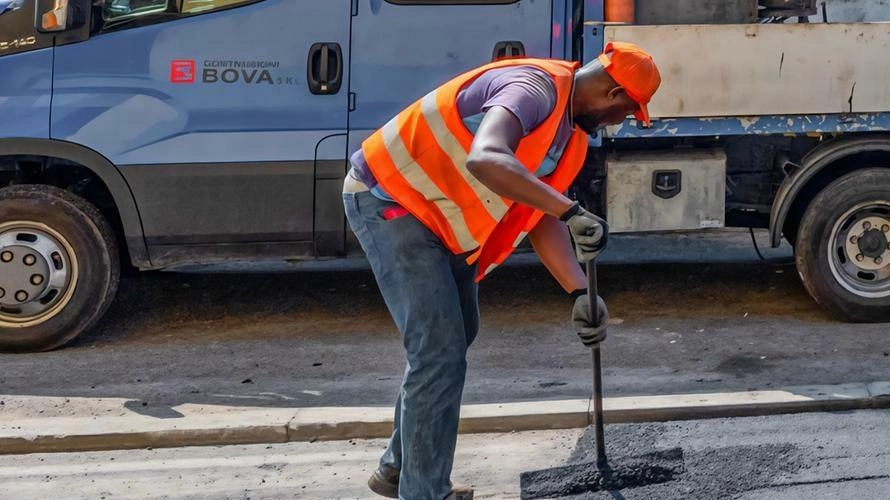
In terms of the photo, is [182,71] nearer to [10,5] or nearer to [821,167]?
[10,5]

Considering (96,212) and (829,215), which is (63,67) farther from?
(829,215)

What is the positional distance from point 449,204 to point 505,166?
0.48 metres

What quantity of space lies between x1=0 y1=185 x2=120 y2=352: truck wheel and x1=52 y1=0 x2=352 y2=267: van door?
1.08 ft

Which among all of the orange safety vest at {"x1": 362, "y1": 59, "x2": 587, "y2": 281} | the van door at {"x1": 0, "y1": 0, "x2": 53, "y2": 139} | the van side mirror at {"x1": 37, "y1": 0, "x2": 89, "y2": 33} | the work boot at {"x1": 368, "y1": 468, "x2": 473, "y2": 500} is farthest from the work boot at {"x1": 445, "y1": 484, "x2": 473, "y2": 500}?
the van side mirror at {"x1": 37, "y1": 0, "x2": 89, "y2": 33}

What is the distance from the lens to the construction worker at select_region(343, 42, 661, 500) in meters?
4.04

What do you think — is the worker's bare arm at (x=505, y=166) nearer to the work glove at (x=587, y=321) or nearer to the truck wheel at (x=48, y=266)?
the work glove at (x=587, y=321)

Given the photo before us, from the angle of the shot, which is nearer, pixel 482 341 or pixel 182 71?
pixel 182 71

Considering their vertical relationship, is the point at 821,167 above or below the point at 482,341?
above

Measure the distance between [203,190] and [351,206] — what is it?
292cm

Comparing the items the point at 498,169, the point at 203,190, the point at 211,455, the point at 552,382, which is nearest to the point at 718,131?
the point at 552,382

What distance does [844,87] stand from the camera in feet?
23.2

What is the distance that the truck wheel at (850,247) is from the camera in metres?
7.24

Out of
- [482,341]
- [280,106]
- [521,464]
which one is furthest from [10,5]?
[521,464]

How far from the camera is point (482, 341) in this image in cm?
712
